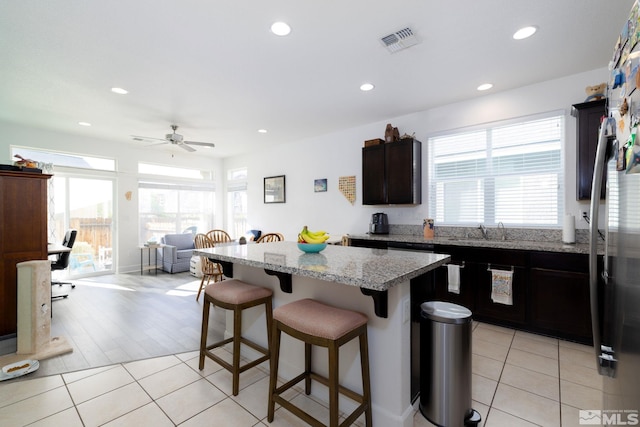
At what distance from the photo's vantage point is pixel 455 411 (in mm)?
1618

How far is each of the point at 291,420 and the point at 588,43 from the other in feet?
12.6

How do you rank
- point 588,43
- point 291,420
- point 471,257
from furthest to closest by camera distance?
point 471,257, point 588,43, point 291,420

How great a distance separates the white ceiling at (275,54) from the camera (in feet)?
6.72

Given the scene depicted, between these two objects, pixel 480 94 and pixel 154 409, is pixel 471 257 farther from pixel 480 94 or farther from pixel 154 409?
pixel 154 409

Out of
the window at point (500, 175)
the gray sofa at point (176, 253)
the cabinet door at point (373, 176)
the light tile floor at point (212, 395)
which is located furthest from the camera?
the gray sofa at point (176, 253)

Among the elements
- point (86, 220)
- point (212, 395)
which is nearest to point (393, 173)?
point (212, 395)

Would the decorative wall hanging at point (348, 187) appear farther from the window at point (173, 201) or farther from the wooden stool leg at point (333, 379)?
the window at point (173, 201)

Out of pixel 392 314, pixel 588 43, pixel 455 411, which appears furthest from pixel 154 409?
pixel 588 43

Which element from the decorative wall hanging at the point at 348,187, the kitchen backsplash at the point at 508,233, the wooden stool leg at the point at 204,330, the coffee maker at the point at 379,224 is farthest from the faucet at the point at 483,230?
the wooden stool leg at the point at 204,330

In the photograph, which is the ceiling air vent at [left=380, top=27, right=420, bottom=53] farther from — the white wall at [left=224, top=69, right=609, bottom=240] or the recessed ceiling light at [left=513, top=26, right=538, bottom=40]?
the white wall at [left=224, top=69, right=609, bottom=240]

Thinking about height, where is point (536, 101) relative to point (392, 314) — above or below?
above

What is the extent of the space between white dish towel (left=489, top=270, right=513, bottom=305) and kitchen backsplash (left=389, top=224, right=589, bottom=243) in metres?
0.68

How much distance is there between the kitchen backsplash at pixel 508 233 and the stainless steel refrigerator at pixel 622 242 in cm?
241

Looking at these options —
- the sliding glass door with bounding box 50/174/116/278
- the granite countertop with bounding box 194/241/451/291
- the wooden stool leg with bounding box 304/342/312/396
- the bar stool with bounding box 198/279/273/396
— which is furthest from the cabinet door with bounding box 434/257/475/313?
the sliding glass door with bounding box 50/174/116/278
